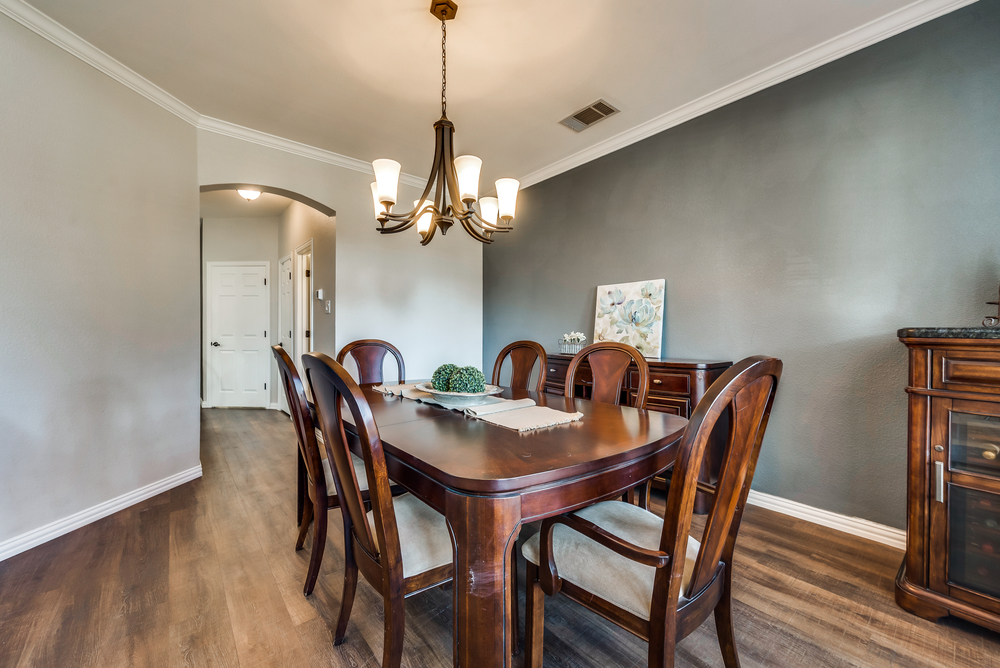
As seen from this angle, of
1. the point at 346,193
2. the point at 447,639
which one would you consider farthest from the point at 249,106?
the point at 447,639

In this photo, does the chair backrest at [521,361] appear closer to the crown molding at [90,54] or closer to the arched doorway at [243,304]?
the crown molding at [90,54]

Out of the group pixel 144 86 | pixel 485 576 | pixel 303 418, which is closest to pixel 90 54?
pixel 144 86

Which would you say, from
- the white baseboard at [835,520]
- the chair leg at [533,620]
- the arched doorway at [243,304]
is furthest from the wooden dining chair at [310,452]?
the arched doorway at [243,304]

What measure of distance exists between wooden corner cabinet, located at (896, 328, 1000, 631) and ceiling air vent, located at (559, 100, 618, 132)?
215cm

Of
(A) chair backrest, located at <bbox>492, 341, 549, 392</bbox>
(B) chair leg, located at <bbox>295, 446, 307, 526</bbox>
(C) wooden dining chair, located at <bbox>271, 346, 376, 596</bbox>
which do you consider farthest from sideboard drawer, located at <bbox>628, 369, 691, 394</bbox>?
(B) chair leg, located at <bbox>295, 446, 307, 526</bbox>

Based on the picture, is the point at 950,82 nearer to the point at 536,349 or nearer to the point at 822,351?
the point at 822,351

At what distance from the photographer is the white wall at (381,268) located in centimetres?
319

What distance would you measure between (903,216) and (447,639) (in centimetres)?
275

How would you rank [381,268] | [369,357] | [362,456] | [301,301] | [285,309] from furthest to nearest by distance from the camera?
1. [285,309]
2. [301,301]
3. [381,268]
4. [369,357]
5. [362,456]

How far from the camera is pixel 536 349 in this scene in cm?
243

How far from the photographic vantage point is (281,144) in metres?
3.29

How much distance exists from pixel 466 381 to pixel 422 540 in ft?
2.15

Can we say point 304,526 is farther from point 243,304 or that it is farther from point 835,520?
point 243,304

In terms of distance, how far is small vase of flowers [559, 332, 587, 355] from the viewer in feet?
10.4
